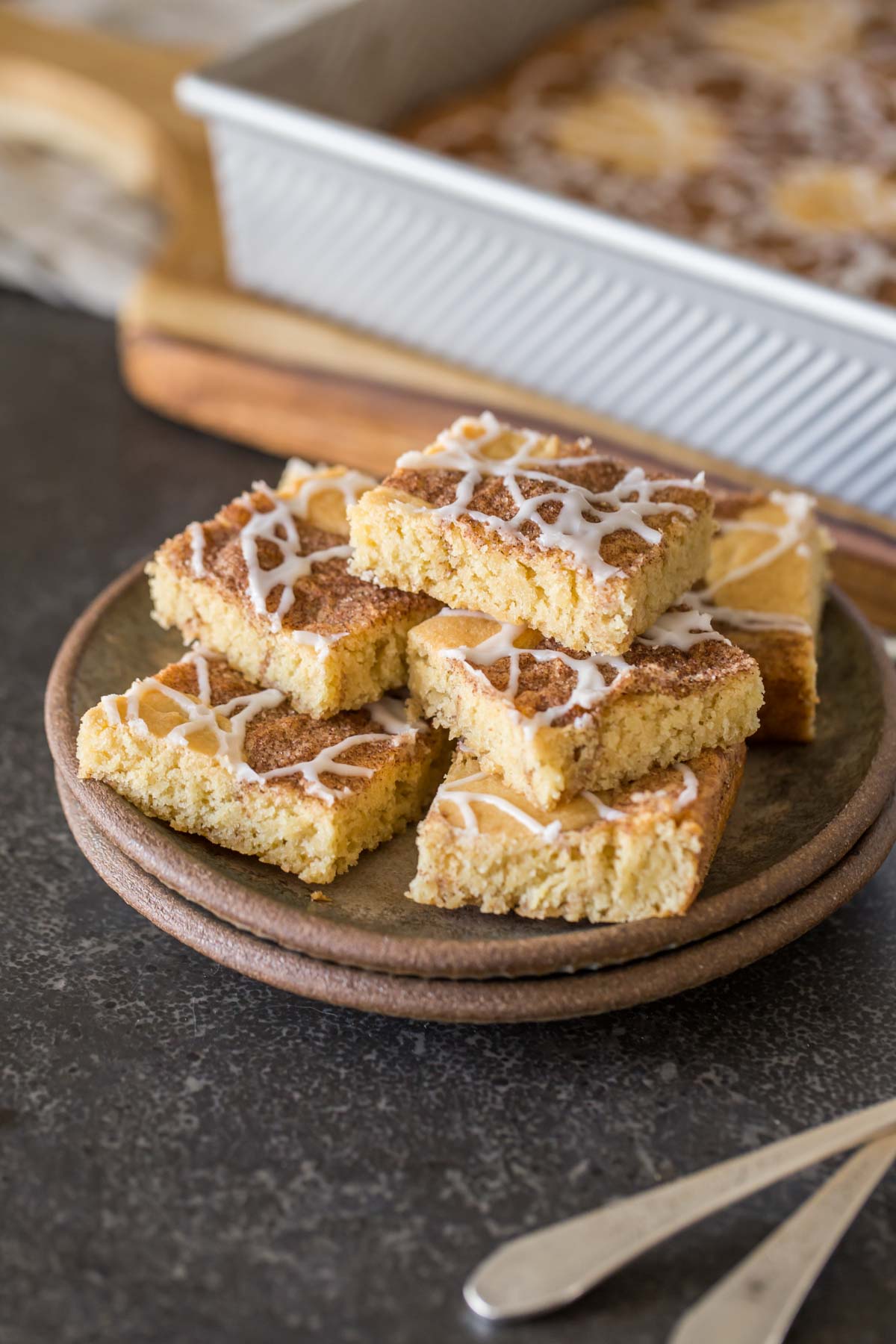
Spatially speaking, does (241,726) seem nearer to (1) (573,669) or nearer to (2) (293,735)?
(2) (293,735)

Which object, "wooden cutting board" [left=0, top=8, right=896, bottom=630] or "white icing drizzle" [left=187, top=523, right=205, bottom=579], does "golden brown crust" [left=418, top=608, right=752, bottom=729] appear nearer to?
"white icing drizzle" [left=187, top=523, right=205, bottom=579]

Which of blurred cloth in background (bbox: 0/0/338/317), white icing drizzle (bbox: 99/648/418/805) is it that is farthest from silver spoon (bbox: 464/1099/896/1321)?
blurred cloth in background (bbox: 0/0/338/317)

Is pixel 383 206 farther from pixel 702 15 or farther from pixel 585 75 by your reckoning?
pixel 702 15

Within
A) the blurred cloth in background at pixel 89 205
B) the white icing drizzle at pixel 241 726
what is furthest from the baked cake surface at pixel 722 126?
the white icing drizzle at pixel 241 726

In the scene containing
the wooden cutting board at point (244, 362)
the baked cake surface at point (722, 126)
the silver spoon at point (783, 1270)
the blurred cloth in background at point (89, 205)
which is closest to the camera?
the silver spoon at point (783, 1270)

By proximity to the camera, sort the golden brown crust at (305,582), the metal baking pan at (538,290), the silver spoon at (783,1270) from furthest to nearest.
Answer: the metal baking pan at (538,290) → the golden brown crust at (305,582) → the silver spoon at (783,1270)

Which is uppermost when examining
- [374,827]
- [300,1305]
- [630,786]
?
[630,786]

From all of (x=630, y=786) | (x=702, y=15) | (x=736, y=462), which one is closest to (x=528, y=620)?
(x=630, y=786)

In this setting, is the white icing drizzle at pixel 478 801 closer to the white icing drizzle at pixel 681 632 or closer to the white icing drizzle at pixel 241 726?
the white icing drizzle at pixel 241 726
